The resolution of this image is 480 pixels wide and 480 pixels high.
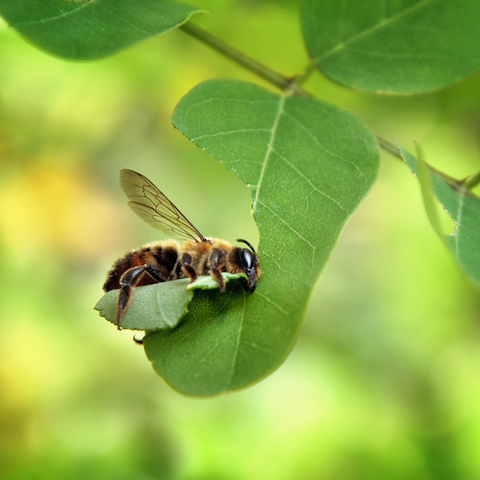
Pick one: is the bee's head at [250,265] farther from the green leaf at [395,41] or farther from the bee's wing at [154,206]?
the green leaf at [395,41]

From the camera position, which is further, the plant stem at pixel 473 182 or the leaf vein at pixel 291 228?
the plant stem at pixel 473 182

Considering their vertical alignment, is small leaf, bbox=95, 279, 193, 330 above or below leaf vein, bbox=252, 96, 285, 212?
below

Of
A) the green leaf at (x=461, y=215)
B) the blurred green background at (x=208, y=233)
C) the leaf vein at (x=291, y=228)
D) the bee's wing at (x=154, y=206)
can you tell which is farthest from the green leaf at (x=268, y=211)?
the blurred green background at (x=208, y=233)

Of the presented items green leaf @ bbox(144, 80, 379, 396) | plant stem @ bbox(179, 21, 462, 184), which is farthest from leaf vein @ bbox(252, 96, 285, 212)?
plant stem @ bbox(179, 21, 462, 184)

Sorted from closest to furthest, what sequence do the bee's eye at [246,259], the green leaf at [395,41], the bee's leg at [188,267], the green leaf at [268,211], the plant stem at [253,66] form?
the green leaf at [268,211] → the bee's eye at [246,259] → the bee's leg at [188,267] → the green leaf at [395,41] → the plant stem at [253,66]

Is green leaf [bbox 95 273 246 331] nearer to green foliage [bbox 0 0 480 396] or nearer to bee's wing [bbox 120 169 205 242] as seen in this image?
green foliage [bbox 0 0 480 396]

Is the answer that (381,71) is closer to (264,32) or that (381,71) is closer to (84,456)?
(264,32)
